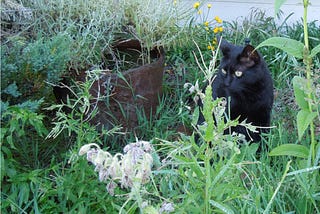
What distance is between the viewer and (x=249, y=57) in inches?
110

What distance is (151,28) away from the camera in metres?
3.17

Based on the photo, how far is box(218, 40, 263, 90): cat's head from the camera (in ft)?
9.16

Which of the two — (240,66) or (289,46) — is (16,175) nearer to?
(289,46)

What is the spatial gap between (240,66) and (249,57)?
0.06 meters

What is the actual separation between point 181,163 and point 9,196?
0.72m

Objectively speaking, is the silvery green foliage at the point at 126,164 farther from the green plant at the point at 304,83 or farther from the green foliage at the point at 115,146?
the green plant at the point at 304,83

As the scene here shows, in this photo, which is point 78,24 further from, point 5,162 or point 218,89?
point 5,162

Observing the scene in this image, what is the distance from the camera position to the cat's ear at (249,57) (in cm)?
275

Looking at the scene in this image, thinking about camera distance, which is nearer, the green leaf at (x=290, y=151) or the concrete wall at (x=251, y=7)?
the green leaf at (x=290, y=151)

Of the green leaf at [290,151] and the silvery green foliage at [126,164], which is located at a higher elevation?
the silvery green foliage at [126,164]

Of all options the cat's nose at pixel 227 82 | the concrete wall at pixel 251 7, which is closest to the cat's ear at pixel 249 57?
the cat's nose at pixel 227 82

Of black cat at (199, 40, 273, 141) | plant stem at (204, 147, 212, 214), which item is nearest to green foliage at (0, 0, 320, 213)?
plant stem at (204, 147, 212, 214)

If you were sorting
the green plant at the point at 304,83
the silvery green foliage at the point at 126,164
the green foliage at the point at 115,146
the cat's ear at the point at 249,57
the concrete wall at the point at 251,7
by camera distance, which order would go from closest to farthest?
the silvery green foliage at the point at 126,164 < the green foliage at the point at 115,146 < the green plant at the point at 304,83 < the cat's ear at the point at 249,57 < the concrete wall at the point at 251,7

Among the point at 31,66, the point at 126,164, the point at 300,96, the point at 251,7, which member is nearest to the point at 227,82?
the point at 300,96
